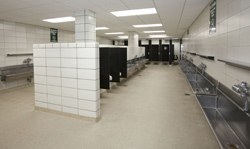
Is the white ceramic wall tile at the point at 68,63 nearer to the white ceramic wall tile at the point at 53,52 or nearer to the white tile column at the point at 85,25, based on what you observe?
the white ceramic wall tile at the point at 53,52

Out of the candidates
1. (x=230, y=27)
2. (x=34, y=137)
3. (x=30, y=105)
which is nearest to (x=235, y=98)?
(x=230, y=27)

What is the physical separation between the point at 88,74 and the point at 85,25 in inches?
91.1

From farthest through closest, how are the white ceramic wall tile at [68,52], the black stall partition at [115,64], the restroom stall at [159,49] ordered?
the restroom stall at [159,49] < the black stall partition at [115,64] < the white ceramic wall tile at [68,52]

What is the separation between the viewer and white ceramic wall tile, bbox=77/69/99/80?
9.73 feet

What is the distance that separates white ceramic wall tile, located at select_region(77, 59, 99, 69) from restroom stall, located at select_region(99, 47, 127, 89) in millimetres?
737

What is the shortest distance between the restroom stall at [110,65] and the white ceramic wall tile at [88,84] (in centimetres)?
76

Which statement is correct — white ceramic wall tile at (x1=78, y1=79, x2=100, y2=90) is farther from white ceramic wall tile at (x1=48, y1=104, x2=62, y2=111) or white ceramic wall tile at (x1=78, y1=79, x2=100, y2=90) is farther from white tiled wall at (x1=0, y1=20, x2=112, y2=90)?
white tiled wall at (x1=0, y1=20, x2=112, y2=90)

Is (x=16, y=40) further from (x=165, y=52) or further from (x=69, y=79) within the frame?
(x=165, y=52)

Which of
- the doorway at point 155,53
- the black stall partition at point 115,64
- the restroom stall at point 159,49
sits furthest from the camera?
the doorway at point 155,53

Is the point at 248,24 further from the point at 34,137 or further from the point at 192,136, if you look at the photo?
the point at 34,137

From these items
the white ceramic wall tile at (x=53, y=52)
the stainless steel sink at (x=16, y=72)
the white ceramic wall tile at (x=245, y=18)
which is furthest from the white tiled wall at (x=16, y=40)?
the white ceramic wall tile at (x=245, y=18)

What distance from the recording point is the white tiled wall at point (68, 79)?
3004 mm

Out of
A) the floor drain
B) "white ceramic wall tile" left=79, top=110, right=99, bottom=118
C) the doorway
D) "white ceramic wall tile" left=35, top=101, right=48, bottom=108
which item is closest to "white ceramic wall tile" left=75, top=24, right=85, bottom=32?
"white ceramic wall tile" left=35, top=101, right=48, bottom=108

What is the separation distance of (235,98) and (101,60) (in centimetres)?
265
